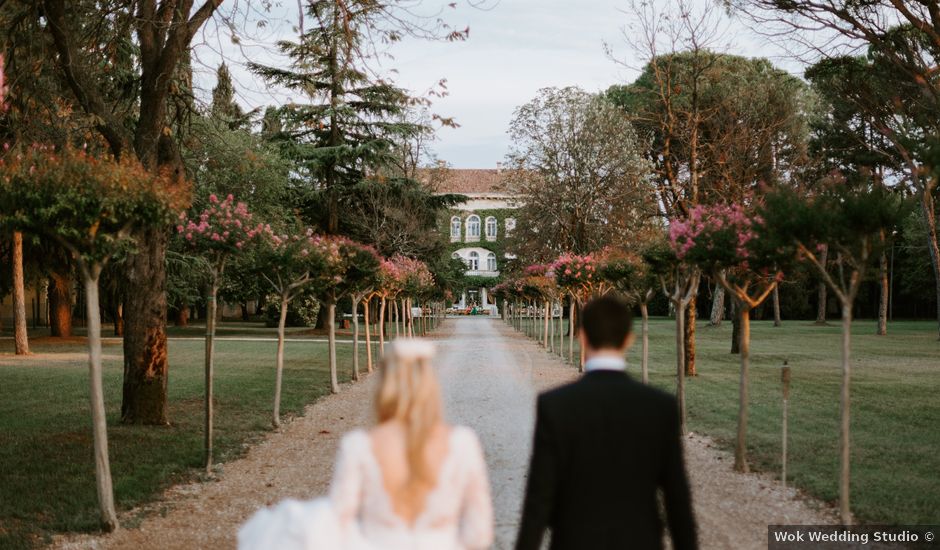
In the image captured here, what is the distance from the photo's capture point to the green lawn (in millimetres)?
8820

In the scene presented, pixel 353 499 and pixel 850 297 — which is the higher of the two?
pixel 850 297

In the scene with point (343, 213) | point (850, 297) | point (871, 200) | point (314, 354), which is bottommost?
point (314, 354)

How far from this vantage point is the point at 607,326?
3.06 meters

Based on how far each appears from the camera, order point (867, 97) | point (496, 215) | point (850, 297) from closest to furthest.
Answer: point (850, 297) → point (867, 97) → point (496, 215)

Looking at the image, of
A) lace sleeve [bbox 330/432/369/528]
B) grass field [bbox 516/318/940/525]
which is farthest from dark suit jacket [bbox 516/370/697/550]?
grass field [bbox 516/318/940/525]

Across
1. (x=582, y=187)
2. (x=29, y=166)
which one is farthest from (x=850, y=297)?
(x=582, y=187)

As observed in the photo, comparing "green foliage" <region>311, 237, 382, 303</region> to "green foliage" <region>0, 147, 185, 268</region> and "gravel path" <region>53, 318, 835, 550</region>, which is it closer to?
"gravel path" <region>53, 318, 835, 550</region>

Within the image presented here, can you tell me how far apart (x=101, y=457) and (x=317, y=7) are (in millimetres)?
7687

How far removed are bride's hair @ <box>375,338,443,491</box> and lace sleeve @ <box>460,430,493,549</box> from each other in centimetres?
21

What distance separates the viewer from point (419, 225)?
4253 cm

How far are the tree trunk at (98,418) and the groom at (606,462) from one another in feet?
20.1

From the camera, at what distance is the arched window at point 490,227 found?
315 feet

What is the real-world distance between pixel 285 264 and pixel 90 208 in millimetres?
7491

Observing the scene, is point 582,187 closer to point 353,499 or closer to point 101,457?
point 101,457
